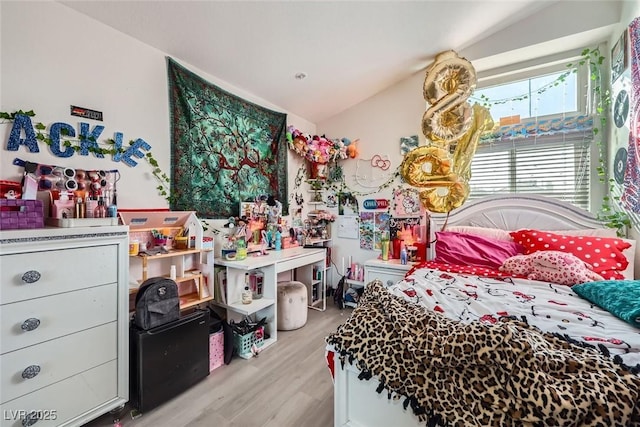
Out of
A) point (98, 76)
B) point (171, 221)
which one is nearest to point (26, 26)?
point (98, 76)

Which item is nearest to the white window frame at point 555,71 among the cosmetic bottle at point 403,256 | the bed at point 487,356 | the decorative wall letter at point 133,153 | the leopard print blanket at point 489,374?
the bed at point 487,356

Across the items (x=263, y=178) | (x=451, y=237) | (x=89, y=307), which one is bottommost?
(x=89, y=307)

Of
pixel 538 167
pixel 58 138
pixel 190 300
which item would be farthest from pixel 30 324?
pixel 538 167

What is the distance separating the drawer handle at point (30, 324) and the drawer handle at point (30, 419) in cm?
38

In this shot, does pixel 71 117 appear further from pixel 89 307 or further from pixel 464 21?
pixel 464 21

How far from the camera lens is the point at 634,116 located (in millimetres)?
1716

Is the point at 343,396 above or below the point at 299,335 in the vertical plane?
above

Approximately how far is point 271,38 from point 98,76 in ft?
3.98

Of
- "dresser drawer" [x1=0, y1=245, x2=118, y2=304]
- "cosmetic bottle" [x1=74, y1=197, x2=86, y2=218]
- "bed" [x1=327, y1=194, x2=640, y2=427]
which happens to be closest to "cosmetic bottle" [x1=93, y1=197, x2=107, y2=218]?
"cosmetic bottle" [x1=74, y1=197, x2=86, y2=218]

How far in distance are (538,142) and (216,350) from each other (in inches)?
132

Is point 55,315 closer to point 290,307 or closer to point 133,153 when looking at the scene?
point 133,153

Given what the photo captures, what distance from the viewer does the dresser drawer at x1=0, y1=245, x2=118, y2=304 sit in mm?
1182

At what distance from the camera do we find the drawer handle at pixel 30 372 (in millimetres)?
1203

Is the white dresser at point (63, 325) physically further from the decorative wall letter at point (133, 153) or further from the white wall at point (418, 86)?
the white wall at point (418, 86)
